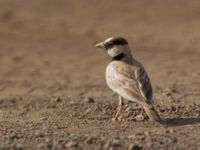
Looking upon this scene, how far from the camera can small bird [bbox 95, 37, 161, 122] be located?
843cm

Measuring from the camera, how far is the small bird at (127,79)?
8.43 m

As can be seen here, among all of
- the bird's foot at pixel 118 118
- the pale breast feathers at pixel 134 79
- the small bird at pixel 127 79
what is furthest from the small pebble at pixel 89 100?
the pale breast feathers at pixel 134 79

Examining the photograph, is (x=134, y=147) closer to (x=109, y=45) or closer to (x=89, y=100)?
(x=109, y=45)

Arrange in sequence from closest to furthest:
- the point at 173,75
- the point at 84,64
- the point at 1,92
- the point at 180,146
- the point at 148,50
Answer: the point at 180,146 < the point at 1,92 < the point at 173,75 < the point at 84,64 < the point at 148,50

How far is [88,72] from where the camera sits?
14367 mm

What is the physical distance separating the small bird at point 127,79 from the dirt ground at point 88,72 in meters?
0.29

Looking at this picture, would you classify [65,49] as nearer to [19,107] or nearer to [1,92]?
[1,92]

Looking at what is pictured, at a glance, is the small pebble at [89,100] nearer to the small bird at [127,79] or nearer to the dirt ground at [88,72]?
the dirt ground at [88,72]

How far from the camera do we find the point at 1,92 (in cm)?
1234

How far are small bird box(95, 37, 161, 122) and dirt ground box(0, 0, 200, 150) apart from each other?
0.29m

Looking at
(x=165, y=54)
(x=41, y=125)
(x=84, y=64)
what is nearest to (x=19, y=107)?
(x=41, y=125)

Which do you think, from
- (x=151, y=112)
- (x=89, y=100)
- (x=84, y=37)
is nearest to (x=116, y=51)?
(x=151, y=112)

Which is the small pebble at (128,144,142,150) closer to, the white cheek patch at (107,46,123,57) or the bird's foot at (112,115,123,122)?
the bird's foot at (112,115,123,122)

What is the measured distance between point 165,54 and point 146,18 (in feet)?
16.6
